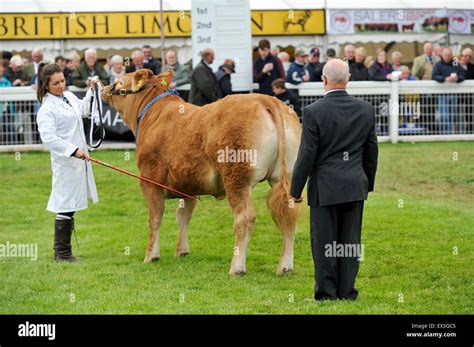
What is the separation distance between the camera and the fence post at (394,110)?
783 inches

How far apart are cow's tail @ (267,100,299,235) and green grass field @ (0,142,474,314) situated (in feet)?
1.45

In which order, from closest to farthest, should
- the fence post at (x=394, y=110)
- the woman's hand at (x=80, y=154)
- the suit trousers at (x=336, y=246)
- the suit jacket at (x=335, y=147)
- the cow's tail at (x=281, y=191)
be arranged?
the suit jacket at (x=335, y=147) < the suit trousers at (x=336, y=246) < the cow's tail at (x=281, y=191) < the woman's hand at (x=80, y=154) < the fence post at (x=394, y=110)

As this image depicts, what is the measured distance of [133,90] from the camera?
36.2 feet

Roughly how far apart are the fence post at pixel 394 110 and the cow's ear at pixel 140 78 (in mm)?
9903

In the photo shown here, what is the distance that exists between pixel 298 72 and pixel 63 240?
10.6m

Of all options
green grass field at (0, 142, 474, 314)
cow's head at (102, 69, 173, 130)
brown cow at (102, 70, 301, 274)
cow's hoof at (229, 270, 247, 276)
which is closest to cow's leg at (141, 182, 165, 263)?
brown cow at (102, 70, 301, 274)

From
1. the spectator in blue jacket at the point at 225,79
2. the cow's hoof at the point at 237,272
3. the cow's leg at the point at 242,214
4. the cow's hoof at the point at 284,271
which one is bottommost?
the cow's hoof at the point at 284,271

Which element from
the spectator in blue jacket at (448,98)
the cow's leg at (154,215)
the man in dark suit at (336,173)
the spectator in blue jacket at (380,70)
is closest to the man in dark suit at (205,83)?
the spectator in blue jacket at (380,70)

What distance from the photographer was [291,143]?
31.4ft

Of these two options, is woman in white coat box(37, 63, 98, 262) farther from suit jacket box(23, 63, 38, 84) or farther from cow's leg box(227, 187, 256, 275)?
suit jacket box(23, 63, 38, 84)

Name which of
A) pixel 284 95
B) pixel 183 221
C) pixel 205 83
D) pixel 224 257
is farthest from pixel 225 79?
pixel 224 257

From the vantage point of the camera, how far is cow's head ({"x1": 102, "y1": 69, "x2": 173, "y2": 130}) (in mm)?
10984

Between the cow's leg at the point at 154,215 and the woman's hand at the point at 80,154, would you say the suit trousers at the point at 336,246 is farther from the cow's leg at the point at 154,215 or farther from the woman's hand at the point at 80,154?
the woman's hand at the point at 80,154
